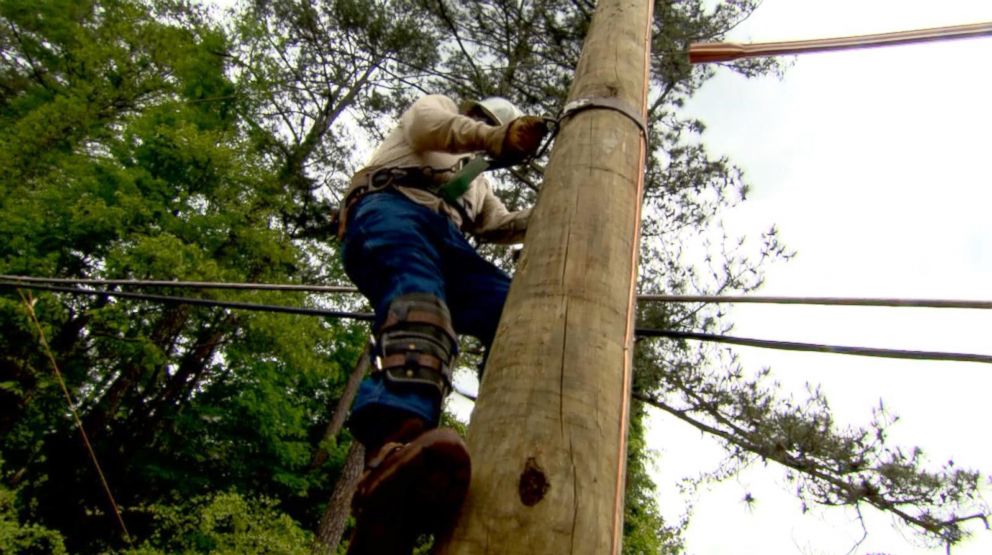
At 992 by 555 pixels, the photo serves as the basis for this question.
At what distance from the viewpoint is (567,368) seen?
1290 mm

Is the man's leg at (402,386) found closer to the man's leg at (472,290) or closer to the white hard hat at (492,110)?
the man's leg at (472,290)

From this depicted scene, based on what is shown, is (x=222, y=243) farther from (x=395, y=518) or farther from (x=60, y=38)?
(x=395, y=518)

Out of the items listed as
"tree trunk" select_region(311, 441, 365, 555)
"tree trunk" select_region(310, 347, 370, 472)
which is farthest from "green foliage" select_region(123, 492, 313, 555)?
"tree trunk" select_region(310, 347, 370, 472)

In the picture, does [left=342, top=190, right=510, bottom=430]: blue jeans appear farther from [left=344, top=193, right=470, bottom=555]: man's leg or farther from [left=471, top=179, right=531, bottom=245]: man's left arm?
[left=471, top=179, right=531, bottom=245]: man's left arm

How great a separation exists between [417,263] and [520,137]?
1.36 feet

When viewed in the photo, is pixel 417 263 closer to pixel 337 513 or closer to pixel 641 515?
pixel 337 513

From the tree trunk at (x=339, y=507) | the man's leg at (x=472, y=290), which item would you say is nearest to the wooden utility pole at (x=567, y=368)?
the man's leg at (x=472, y=290)

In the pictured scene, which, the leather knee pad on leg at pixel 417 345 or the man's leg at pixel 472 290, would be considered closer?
the leather knee pad on leg at pixel 417 345

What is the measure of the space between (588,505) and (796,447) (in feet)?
20.7

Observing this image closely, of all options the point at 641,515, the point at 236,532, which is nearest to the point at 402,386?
the point at 236,532

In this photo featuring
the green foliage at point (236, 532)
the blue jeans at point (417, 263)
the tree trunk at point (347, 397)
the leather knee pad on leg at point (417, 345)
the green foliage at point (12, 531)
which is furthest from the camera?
the tree trunk at point (347, 397)

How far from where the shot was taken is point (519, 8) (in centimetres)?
1043

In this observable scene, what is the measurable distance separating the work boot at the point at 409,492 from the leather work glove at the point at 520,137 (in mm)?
881

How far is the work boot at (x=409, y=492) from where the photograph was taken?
115 centimetres
